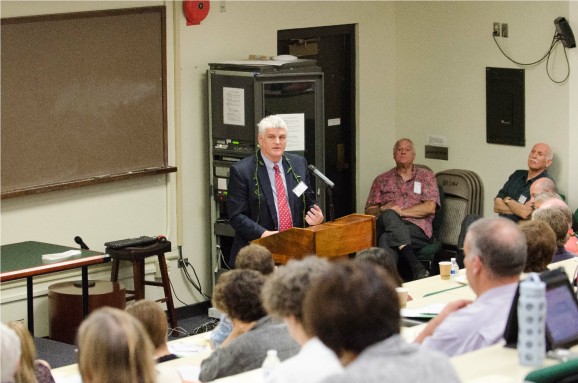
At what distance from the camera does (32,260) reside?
6.59 metres

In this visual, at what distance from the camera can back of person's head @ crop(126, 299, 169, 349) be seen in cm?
427

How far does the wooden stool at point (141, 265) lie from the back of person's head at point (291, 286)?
156 inches

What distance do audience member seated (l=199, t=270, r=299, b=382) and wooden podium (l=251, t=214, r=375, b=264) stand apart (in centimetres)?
227

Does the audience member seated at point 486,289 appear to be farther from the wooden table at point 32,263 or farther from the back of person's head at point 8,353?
the wooden table at point 32,263

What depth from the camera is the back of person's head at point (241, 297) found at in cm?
428

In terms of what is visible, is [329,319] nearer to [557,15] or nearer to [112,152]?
[112,152]

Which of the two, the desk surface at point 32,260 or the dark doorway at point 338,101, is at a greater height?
the dark doorway at point 338,101

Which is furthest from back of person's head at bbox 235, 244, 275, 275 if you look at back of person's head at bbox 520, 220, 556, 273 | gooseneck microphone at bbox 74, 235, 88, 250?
gooseneck microphone at bbox 74, 235, 88, 250

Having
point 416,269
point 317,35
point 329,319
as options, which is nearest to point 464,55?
point 317,35

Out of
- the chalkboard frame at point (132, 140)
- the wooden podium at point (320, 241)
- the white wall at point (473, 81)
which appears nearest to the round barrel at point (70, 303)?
the chalkboard frame at point (132, 140)

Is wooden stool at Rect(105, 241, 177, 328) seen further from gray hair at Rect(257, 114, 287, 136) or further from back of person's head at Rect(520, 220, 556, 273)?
back of person's head at Rect(520, 220, 556, 273)

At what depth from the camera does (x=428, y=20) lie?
954 cm

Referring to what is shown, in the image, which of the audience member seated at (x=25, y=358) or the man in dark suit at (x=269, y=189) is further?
the man in dark suit at (x=269, y=189)

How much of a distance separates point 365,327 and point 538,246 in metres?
2.48
